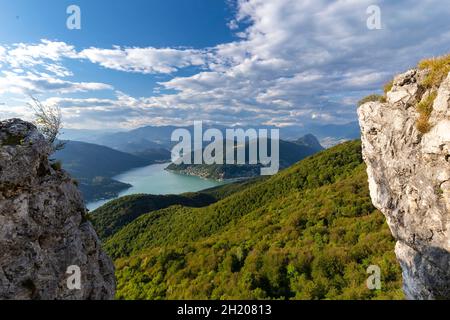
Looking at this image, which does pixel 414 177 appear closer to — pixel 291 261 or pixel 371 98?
pixel 371 98

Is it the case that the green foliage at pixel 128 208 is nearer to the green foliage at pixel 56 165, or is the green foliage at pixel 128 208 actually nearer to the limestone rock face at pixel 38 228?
the green foliage at pixel 56 165

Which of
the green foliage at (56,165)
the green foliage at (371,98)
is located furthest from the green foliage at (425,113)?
the green foliage at (56,165)

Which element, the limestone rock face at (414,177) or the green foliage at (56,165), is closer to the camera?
the limestone rock face at (414,177)

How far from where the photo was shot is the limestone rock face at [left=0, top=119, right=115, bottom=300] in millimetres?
7477

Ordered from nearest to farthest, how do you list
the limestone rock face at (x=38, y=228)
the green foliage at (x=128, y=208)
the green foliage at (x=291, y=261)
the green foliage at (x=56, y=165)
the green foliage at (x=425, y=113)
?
the limestone rock face at (x=38, y=228), the green foliage at (x=425, y=113), the green foliage at (x=56, y=165), the green foliage at (x=291, y=261), the green foliage at (x=128, y=208)

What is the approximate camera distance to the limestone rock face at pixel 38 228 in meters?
7.48

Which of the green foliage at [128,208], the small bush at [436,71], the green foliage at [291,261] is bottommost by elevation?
the green foliage at [128,208]

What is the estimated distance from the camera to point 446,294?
8.13 meters

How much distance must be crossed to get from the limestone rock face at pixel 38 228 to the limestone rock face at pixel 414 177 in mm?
11159

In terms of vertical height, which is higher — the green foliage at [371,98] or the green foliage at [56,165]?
the green foliage at [371,98]

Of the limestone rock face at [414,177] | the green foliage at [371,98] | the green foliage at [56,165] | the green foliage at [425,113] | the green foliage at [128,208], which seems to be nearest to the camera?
the limestone rock face at [414,177]

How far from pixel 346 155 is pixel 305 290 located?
1796 inches
